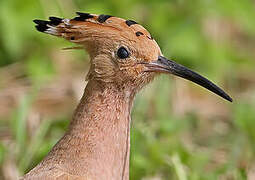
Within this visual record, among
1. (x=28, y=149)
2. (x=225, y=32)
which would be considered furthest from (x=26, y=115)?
(x=225, y=32)

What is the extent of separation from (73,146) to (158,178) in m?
1.00

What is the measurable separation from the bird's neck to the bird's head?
2.2 inches

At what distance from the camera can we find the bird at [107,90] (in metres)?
3.24

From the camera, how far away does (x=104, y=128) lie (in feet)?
10.7

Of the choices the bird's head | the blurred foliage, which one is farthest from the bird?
the blurred foliage

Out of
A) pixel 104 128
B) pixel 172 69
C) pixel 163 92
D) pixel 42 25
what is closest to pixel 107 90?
pixel 104 128

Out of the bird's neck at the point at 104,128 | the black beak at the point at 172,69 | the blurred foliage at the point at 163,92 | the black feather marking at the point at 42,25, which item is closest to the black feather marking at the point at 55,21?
the black feather marking at the point at 42,25

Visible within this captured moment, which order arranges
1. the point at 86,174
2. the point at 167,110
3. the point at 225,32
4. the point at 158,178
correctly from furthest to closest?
the point at 225,32 → the point at 167,110 → the point at 158,178 → the point at 86,174

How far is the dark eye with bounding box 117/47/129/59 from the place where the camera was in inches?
128

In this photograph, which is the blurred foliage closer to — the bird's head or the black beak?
the black beak

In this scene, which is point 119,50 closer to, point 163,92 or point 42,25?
point 42,25

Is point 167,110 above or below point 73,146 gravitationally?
above

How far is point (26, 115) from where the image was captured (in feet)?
14.9

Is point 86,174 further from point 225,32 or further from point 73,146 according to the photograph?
point 225,32
